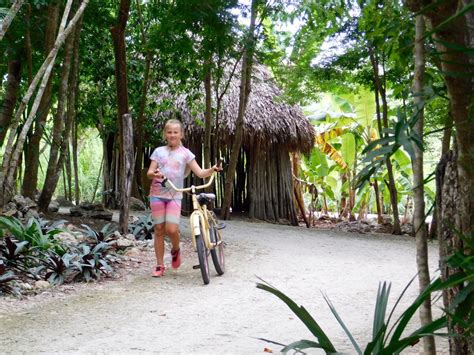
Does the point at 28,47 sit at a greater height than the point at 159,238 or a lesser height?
greater

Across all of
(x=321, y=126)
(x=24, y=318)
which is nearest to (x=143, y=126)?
(x=321, y=126)

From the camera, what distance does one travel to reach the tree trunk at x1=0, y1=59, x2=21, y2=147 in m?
9.44

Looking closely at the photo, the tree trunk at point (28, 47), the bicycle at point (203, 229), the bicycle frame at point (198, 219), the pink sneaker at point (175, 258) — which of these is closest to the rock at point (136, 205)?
the tree trunk at point (28, 47)

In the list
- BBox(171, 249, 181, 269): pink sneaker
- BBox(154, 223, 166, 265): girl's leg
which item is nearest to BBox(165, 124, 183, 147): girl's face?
BBox(154, 223, 166, 265): girl's leg

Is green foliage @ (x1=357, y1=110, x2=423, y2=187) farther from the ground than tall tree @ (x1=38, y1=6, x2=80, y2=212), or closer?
closer

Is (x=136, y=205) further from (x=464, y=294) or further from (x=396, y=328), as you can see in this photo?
(x=464, y=294)

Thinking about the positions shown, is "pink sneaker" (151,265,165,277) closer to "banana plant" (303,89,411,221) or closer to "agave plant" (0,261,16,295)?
"agave plant" (0,261,16,295)

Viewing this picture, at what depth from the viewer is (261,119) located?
49.5ft

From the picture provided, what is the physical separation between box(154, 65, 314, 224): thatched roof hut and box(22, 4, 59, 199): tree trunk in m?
4.75

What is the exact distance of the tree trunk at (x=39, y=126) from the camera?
31.0ft

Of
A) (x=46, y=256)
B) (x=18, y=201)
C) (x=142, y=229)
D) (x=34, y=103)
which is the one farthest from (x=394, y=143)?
(x=18, y=201)

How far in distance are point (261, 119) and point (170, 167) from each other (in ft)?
28.5

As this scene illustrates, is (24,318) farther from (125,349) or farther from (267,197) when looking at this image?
(267,197)

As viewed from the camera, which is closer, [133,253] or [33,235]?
[33,235]
